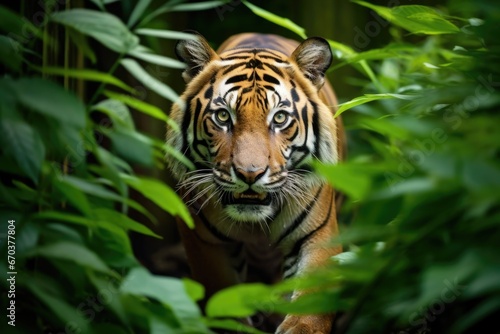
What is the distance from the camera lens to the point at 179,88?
597cm

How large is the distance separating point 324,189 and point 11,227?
191 centimetres

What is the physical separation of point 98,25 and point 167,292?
0.67 metres

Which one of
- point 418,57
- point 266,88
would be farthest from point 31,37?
point 418,57

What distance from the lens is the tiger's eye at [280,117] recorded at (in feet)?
10.4

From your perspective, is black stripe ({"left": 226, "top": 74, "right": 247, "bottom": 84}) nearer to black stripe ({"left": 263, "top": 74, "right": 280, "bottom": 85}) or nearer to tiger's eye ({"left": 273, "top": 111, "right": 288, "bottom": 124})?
black stripe ({"left": 263, "top": 74, "right": 280, "bottom": 85})

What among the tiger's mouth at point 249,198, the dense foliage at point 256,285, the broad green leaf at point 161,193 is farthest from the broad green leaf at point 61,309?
the tiger's mouth at point 249,198

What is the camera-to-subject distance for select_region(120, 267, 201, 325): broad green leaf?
1.69 m

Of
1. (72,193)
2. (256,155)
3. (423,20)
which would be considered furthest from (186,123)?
(72,193)

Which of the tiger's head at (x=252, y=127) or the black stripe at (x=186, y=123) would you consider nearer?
the tiger's head at (x=252, y=127)

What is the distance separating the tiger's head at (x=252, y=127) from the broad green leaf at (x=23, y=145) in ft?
4.53

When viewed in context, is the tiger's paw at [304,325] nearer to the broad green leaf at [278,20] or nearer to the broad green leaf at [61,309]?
the broad green leaf at [278,20]

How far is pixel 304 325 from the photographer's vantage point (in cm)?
298

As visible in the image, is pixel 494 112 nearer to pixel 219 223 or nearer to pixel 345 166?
pixel 345 166

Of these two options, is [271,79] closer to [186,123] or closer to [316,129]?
[316,129]
